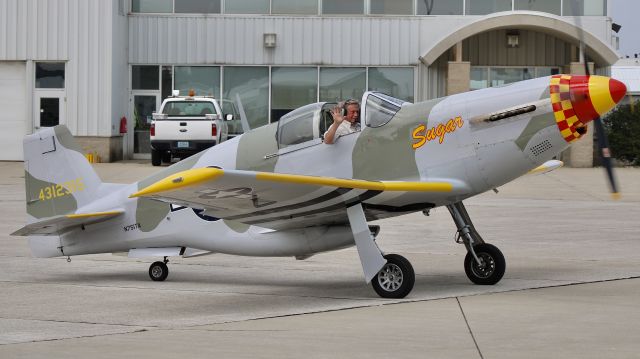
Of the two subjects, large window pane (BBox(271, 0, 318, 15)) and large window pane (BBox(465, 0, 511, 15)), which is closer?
large window pane (BBox(271, 0, 318, 15))

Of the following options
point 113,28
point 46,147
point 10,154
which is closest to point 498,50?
point 113,28

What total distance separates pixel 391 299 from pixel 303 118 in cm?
212

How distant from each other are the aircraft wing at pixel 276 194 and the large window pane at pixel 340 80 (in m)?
24.5

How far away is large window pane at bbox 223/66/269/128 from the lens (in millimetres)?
36188

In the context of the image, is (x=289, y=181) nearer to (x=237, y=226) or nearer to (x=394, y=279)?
(x=394, y=279)

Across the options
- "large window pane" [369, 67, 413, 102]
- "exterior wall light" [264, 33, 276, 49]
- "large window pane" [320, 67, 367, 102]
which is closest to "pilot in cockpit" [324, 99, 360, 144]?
"exterior wall light" [264, 33, 276, 49]

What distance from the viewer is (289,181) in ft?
33.7

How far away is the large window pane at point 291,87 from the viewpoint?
3603 centimetres

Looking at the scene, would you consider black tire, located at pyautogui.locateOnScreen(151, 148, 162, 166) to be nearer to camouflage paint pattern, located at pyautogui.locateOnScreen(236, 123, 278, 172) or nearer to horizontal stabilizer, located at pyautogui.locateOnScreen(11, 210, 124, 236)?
horizontal stabilizer, located at pyautogui.locateOnScreen(11, 210, 124, 236)

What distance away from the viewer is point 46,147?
12.8 metres

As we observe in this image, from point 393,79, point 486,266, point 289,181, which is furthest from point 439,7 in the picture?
point 289,181

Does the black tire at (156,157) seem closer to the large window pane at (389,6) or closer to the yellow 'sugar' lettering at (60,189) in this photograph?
the large window pane at (389,6)

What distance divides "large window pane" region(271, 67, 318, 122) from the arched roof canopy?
3.94m

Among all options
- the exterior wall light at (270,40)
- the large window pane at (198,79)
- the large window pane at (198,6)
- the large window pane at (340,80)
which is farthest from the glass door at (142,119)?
the large window pane at (340,80)
